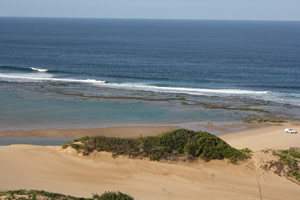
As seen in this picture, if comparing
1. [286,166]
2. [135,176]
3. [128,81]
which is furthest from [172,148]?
[128,81]

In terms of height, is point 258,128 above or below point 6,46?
below

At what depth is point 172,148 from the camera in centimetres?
1892

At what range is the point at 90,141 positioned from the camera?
19.4 metres

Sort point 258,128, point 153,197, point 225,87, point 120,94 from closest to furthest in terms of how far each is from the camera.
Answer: point 153,197
point 258,128
point 120,94
point 225,87

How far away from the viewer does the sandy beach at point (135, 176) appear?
15875 millimetres

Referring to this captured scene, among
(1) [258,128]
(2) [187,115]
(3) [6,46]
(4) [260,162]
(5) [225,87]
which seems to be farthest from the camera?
(3) [6,46]

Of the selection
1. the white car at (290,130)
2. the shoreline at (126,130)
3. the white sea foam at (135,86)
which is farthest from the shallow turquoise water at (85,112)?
the white sea foam at (135,86)

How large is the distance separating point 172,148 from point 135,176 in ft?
9.28

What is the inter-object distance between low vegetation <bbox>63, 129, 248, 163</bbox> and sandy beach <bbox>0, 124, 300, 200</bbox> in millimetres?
382

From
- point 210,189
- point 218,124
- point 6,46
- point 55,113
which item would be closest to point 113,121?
point 55,113

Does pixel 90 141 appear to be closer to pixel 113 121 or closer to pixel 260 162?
pixel 260 162

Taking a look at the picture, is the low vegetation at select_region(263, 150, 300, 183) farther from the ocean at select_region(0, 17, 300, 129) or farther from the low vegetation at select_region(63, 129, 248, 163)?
Result: the ocean at select_region(0, 17, 300, 129)

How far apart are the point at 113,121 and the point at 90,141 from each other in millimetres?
16381

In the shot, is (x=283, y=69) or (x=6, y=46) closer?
(x=283, y=69)
